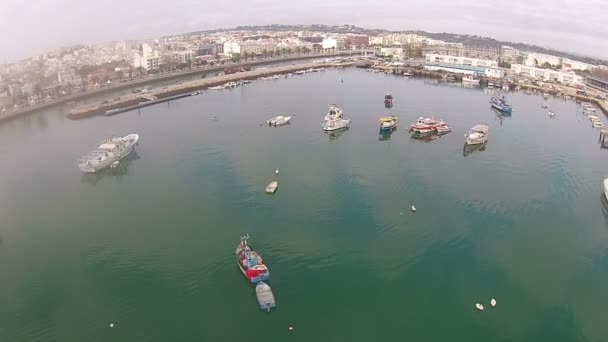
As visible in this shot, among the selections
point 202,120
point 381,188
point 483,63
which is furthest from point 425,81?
point 381,188

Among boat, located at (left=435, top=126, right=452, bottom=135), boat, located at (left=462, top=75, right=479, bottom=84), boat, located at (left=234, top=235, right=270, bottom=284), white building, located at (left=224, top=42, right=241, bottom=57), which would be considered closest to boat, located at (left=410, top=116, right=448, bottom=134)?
boat, located at (left=435, top=126, right=452, bottom=135)

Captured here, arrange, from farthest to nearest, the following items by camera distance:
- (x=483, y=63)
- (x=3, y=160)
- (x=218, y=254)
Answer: (x=483, y=63) < (x=3, y=160) < (x=218, y=254)

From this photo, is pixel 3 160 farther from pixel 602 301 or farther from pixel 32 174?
pixel 602 301

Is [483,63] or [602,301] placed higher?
[483,63]

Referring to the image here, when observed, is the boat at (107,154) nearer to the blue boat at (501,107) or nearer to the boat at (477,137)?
the boat at (477,137)

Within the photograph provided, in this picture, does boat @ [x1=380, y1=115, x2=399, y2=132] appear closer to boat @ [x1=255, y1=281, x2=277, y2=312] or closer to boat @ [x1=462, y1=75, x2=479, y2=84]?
boat @ [x1=255, y1=281, x2=277, y2=312]

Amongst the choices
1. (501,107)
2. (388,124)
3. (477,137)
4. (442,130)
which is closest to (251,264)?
(388,124)
